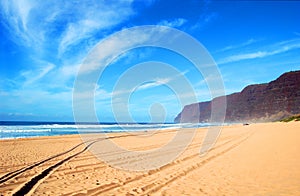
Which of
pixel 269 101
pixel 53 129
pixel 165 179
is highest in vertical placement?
pixel 269 101

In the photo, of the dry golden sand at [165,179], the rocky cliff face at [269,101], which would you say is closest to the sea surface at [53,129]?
the dry golden sand at [165,179]

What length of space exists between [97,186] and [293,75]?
530 ft

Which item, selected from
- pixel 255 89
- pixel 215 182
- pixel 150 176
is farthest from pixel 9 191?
pixel 255 89

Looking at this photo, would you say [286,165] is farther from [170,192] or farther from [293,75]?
[293,75]

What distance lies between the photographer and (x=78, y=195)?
6430mm

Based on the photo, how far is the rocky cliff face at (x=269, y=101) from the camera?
136 m

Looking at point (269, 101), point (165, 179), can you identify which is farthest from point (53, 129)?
point (269, 101)

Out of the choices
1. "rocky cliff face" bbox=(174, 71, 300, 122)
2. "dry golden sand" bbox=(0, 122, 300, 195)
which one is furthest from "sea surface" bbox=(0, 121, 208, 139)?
"rocky cliff face" bbox=(174, 71, 300, 122)

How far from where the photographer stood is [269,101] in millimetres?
149625

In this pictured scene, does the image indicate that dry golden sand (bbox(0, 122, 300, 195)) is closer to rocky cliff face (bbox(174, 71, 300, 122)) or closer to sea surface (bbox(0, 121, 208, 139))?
sea surface (bbox(0, 121, 208, 139))

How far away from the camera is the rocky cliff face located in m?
136

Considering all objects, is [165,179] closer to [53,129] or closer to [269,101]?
[53,129]

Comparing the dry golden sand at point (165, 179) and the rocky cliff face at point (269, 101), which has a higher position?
the rocky cliff face at point (269, 101)

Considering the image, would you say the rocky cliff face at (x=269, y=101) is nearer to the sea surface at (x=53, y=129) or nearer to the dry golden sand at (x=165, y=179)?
the sea surface at (x=53, y=129)
